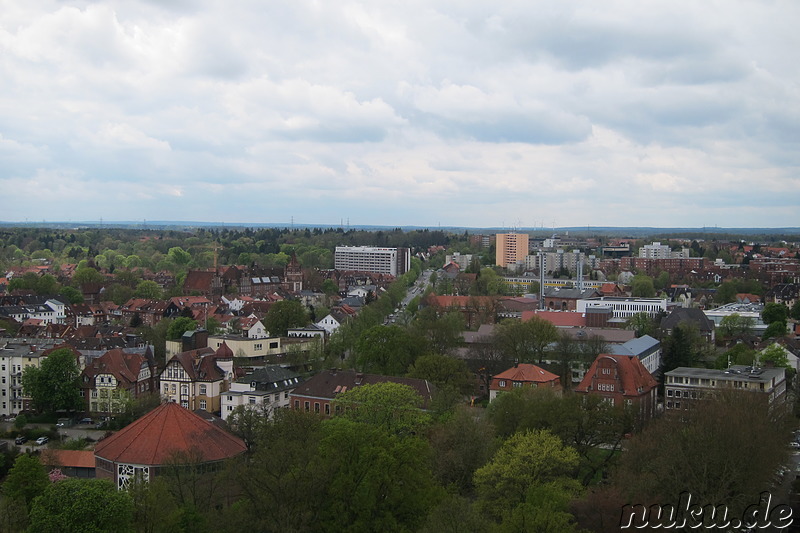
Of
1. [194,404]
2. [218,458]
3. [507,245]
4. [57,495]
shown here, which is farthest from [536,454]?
[507,245]

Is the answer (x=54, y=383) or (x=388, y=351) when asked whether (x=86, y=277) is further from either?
(x=388, y=351)

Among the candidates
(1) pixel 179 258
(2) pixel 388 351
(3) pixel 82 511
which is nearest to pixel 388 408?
(2) pixel 388 351

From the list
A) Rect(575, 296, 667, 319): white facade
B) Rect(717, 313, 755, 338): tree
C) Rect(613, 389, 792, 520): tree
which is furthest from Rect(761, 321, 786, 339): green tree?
Rect(613, 389, 792, 520): tree

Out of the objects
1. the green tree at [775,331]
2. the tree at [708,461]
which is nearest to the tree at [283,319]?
the green tree at [775,331]

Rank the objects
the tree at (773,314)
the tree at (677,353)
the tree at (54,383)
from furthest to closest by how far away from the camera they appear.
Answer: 1. the tree at (773,314)
2. the tree at (677,353)
3. the tree at (54,383)

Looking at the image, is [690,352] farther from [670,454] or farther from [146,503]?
[146,503]

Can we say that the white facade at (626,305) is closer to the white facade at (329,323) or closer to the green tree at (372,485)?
the white facade at (329,323)

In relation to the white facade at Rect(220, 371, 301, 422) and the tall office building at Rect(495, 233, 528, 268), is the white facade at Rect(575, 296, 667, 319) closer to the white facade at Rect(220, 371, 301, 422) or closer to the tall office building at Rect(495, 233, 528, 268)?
the white facade at Rect(220, 371, 301, 422)
